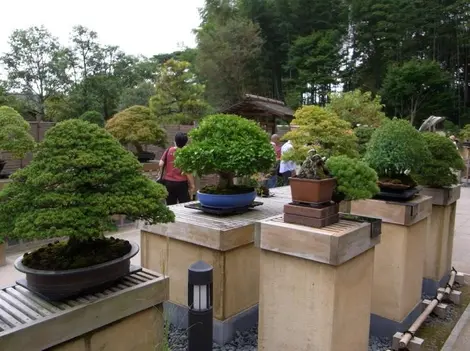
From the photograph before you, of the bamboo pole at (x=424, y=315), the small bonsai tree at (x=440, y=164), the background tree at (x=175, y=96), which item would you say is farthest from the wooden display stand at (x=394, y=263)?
the background tree at (x=175, y=96)

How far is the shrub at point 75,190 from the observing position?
4.76 feet

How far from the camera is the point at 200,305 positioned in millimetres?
1913

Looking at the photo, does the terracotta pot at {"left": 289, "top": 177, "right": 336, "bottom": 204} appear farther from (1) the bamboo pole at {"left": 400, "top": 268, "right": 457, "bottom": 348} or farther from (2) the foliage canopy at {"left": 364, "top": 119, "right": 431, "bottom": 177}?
(1) the bamboo pole at {"left": 400, "top": 268, "right": 457, "bottom": 348}

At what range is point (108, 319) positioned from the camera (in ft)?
5.16

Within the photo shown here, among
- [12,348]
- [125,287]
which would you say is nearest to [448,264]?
[125,287]

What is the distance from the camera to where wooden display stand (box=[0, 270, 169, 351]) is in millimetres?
1368

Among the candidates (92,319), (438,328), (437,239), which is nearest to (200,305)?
(92,319)

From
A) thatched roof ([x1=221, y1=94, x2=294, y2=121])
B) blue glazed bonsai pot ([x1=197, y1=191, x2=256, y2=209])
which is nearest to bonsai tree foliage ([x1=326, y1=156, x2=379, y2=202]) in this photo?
blue glazed bonsai pot ([x1=197, y1=191, x2=256, y2=209])

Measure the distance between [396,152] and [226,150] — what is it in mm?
1270

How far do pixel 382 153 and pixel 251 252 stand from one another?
125 cm

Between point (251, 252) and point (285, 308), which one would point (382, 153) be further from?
point (285, 308)

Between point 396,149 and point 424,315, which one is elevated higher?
point 396,149

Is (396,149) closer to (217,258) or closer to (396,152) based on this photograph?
(396,152)

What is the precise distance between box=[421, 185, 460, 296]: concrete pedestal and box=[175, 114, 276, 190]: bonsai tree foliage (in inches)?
69.7
